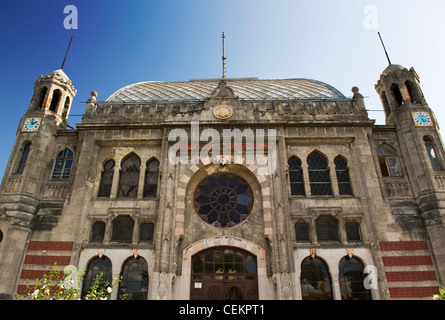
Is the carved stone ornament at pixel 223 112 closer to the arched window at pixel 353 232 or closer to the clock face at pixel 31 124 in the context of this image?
the arched window at pixel 353 232

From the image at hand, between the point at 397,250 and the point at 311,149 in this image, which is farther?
the point at 311,149

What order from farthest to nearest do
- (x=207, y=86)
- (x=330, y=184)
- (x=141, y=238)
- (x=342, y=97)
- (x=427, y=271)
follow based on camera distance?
(x=207, y=86) → (x=342, y=97) → (x=330, y=184) → (x=141, y=238) → (x=427, y=271)

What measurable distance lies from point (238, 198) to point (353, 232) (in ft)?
21.7

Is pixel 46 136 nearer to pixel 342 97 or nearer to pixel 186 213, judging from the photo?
pixel 186 213

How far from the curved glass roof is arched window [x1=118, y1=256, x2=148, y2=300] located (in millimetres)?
11784

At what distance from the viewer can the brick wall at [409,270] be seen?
1510cm

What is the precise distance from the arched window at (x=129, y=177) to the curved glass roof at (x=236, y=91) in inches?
218

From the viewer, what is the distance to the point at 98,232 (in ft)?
56.9

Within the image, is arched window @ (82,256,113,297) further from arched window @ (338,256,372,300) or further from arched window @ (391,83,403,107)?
arched window @ (391,83,403,107)

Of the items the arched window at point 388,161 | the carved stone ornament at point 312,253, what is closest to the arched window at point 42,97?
the carved stone ornament at point 312,253

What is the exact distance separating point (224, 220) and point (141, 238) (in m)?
4.71
